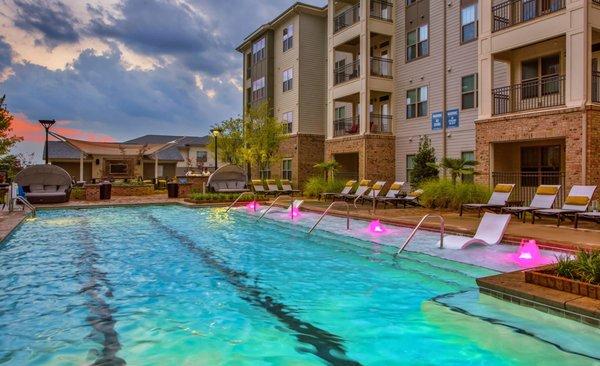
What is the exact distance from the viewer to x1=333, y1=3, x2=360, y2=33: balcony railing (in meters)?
25.2

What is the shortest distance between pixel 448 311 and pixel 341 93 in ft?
68.0

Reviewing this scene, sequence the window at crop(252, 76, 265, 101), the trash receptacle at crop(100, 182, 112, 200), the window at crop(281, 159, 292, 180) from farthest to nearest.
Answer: the window at crop(252, 76, 265, 101), the window at crop(281, 159, 292, 180), the trash receptacle at crop(100, 182, 112, 200)

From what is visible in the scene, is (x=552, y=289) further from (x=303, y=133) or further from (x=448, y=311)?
(x=303, y=133)

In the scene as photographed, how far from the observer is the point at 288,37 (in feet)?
102

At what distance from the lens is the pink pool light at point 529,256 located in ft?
25.5

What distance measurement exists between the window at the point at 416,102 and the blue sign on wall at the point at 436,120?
66 centimetres

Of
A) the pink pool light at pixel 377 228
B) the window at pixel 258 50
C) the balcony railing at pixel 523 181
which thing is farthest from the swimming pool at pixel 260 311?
the window at pixel 258 50

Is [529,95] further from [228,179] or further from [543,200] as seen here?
[228,179]

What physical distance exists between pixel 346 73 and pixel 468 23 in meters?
8.74

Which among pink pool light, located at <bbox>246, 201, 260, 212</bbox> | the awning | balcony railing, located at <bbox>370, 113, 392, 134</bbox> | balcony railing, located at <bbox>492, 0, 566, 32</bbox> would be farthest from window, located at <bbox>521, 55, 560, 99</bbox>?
the awning

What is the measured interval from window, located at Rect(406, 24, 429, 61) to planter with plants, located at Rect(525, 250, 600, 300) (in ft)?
61.7

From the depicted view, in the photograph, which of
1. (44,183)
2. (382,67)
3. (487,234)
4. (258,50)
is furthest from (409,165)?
(44,183)

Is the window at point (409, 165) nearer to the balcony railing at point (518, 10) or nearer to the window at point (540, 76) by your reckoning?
the window at point (540, 76)

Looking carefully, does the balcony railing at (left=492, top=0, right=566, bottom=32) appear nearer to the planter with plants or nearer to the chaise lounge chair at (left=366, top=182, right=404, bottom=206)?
the chaise lounge chair at (left=366, top=182, right=404, bottom=206)
